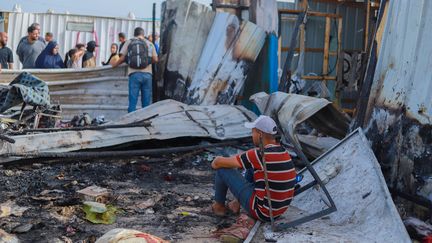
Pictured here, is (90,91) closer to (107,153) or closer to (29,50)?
(29,50)

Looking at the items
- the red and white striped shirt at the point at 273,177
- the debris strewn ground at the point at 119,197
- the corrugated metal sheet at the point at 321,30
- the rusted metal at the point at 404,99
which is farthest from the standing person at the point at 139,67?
the red and white striped shirt at the point at 273,177

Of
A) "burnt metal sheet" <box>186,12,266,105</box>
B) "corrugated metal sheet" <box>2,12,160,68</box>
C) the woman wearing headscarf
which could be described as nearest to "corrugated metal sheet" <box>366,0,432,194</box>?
Answer: "burnt metal sheet" <box>186,12,266,105</box>

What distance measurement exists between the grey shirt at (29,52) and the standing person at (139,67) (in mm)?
2219

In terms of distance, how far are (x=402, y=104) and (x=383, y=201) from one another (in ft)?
4.03

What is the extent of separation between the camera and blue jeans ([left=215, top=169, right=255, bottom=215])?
4391 mm

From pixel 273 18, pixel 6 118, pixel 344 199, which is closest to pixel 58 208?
pixel 344 199

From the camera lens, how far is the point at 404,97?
5059 millimetres

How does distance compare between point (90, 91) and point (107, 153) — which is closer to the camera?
point (107, 153)

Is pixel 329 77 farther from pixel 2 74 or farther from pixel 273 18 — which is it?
pixel 2 74

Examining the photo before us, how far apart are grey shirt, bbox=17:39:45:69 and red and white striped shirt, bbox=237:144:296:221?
664 centimetres

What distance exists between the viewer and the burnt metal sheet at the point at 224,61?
8.45 metres

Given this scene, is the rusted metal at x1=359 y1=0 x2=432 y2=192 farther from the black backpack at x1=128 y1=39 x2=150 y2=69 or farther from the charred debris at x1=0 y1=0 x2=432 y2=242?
the black backpack at x1=128 y1=39 x2=150 y2=69

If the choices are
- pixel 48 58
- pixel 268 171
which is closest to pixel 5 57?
pixel 48 58

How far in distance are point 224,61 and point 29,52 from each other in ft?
12.2
